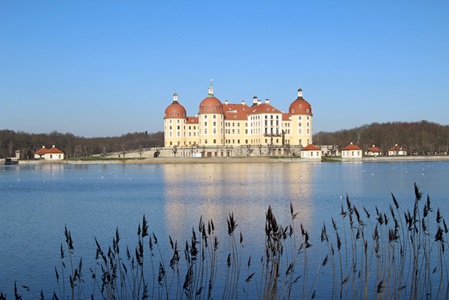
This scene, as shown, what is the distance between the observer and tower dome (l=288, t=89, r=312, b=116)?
95.7m

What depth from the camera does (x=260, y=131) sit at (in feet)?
311

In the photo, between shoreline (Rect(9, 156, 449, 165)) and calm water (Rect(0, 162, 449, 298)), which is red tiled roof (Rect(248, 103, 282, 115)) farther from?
calm water (Rect(0, 162, 449, 298))

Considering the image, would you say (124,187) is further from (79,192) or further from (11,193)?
(11,193)

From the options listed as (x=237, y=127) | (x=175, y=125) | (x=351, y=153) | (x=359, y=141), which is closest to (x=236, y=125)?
(x=237, y=127)

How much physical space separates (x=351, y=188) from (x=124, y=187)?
1578 centimetres

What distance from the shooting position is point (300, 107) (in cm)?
9588

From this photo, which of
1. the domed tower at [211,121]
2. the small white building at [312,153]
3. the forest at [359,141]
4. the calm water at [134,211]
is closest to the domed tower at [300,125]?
the small white building at [312,153]

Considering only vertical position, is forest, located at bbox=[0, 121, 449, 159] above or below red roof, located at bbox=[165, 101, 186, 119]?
below

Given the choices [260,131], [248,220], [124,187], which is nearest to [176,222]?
[248,220]

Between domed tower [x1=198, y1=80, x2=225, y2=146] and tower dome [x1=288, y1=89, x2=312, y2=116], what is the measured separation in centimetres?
1157

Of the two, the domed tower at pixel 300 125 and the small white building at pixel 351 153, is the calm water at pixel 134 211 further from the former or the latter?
the domed tower at pixel 300 125

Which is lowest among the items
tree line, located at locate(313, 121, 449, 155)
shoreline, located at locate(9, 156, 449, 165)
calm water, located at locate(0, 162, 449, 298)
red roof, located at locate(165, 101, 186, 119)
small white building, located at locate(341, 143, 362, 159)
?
calm water, located at locate(0, 162, 449, 298)

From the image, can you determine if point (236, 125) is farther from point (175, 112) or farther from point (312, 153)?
point (312, 153)

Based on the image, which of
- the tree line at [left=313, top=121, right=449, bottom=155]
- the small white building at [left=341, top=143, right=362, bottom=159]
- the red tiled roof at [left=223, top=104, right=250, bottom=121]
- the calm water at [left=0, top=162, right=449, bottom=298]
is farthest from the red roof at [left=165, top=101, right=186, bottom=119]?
the calm water at [left=0, top=162, right=449, bottom=298]
